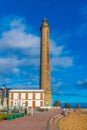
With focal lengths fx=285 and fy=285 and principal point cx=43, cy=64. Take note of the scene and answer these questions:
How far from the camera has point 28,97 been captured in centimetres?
9688

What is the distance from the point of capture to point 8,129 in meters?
21.9

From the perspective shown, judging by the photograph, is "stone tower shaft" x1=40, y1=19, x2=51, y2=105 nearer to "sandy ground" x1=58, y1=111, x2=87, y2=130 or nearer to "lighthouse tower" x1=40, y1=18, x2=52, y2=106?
"lighthouse tower" x1=40, y1=18, x2=52, y2=106

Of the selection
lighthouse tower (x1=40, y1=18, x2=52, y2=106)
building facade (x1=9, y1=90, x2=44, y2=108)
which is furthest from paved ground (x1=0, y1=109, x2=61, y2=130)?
lighthouse tower (x1=40, y1=18, x2=52, y2=106)

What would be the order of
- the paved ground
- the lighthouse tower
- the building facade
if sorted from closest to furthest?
the paved ground → the building facade → the lighthouse tower

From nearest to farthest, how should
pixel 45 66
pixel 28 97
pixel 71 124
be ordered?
pixel 71 124 < pixel 28 97 < pixel 45 66

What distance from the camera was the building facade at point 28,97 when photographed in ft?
315

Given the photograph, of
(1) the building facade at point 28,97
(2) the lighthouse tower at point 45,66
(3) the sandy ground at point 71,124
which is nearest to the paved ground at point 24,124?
(3) the sandy ground at point 71,124

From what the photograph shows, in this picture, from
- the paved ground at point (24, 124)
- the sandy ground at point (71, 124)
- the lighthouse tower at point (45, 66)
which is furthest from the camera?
the lighthouse tower at point (45, 66)

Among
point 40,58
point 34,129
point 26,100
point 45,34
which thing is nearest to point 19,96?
point 26,100

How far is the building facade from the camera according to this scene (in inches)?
3782

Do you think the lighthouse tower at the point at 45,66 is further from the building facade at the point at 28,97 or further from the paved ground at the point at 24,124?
the paved ground at the point at 24,124

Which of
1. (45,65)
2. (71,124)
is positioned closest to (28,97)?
(45,65)

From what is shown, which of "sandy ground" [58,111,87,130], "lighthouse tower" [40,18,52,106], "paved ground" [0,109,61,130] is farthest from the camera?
"lighthouse tower" [40,18,52,106]

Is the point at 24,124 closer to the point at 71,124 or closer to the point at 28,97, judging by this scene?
the point at 71,124
